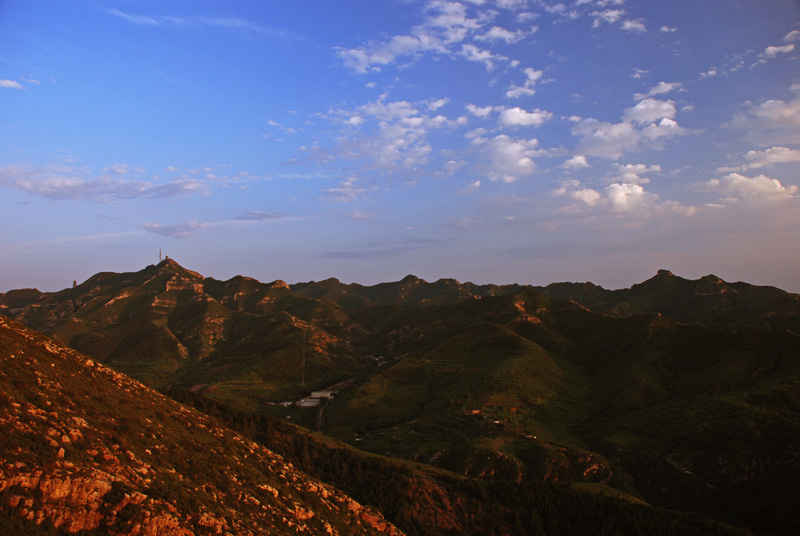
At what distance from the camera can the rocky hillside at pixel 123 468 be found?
89.9 ft

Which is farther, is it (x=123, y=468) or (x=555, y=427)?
A: (x=555, y=427)

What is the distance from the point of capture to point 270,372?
7795 inches

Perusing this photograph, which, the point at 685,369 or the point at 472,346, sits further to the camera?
the point at 472,346

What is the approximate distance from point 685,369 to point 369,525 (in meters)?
137

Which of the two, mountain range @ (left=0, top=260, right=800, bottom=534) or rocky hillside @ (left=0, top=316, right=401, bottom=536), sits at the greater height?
rocky hillside @ (left=0, top=316, right=401, bottom=536)

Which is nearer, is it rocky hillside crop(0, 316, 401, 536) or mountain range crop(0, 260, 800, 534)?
rocky hillside crop(0, 316, 401, 536)

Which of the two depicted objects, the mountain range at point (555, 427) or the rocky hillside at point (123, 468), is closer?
the rocky hillside at point (123, 468)

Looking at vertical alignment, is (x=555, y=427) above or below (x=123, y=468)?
below

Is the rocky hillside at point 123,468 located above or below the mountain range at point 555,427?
above

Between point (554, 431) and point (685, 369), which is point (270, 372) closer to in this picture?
point (554, 431)

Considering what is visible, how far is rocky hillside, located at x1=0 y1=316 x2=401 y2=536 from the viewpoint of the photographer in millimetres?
27391

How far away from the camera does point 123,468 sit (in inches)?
1334

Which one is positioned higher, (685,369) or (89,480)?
(89,480)

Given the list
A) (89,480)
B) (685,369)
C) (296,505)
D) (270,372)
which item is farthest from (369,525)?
(270,372)
